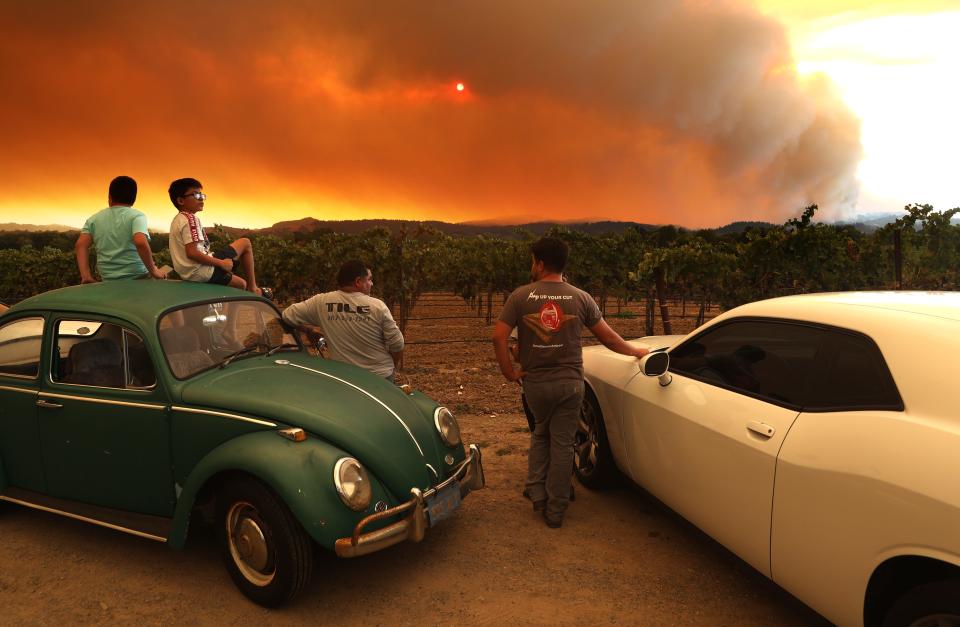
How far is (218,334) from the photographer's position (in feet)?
13.2

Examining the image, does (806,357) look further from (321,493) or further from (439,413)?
(321,493)

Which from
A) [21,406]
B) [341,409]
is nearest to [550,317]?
[341,409]

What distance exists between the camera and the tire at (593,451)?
182 inches

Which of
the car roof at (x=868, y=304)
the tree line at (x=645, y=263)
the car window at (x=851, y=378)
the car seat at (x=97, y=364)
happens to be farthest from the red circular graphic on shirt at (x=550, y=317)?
the tree line at (x=645, y=263)

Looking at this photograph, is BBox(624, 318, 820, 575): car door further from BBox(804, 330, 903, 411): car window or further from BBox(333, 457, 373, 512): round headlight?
BBox(333, 457, 373, 512): round headlight

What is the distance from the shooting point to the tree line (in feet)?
43.0

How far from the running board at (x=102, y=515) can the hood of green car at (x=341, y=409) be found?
0.77m

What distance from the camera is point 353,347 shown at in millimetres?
4676

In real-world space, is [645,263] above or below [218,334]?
above

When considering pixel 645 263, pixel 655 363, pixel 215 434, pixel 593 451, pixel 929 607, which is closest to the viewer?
pixel 929 607

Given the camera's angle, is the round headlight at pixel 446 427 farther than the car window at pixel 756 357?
Yes

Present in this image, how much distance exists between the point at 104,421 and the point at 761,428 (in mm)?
3744

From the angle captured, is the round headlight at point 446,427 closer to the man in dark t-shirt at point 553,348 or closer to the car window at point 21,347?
the man in dark t-shirt at point 553,348

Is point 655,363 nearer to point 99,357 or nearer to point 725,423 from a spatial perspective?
point 725,423
